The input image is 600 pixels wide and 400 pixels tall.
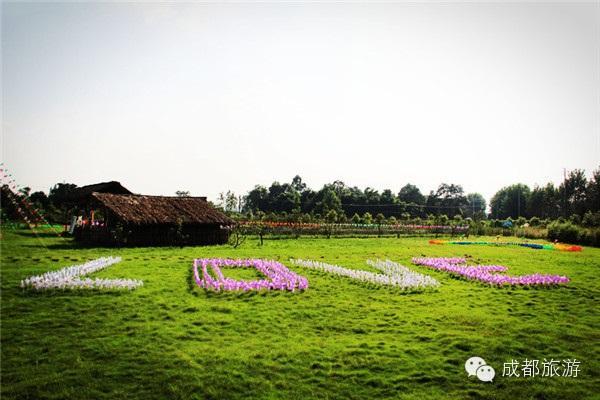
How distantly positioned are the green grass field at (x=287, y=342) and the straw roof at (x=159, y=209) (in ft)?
→ 43.7

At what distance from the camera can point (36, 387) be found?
568cm

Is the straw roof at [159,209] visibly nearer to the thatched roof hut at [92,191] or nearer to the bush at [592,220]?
the thatched roof hut at [92,191]

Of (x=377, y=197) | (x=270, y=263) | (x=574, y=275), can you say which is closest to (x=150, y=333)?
(x=270, y=263)

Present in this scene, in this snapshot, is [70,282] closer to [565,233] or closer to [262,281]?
[262,281]

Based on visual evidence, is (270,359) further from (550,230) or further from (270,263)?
(550,230)

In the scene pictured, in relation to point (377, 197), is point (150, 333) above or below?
below

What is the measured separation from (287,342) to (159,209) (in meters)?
24.2

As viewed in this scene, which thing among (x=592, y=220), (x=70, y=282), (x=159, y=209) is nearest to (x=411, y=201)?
(x=592, y=220)

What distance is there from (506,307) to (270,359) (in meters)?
8.01

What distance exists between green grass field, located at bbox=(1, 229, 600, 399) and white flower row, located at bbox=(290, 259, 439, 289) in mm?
952

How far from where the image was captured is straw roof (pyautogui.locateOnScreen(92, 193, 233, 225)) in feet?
87.3

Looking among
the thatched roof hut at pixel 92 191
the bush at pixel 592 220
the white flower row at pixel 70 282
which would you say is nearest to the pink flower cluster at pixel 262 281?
the white flower row at pixel 70 282

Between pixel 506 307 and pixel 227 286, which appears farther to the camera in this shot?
pixel 227 286

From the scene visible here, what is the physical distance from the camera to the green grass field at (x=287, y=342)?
601 centimetres
